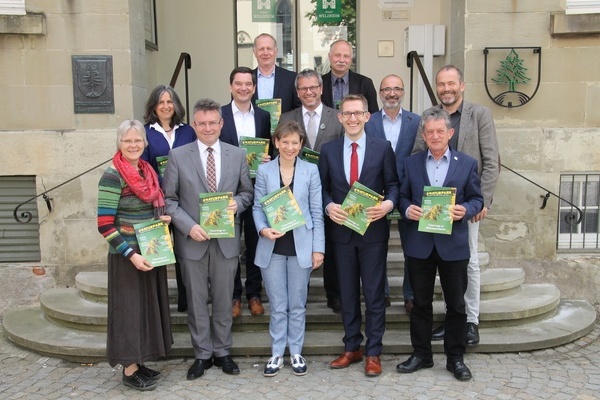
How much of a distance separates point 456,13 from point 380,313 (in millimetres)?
3769

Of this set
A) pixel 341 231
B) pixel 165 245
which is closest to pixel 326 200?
pixel 341 231

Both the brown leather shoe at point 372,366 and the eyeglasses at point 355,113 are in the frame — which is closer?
the eyeglasses at point 355,113

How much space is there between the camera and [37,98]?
6.40 metres

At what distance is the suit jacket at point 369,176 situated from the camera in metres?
4.67

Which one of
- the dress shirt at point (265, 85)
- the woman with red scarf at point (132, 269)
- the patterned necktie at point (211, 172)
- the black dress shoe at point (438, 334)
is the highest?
the dress shirt at point (265, 85)

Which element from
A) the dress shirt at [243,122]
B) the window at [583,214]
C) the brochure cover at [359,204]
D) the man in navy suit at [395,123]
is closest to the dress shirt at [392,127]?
the man in navy suit at [395,123]

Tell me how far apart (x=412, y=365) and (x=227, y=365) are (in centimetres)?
143

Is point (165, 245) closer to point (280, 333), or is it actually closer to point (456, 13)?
point (280, 333)

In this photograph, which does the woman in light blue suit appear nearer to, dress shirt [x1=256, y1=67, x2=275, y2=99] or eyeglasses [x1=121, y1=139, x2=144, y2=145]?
eyeglasses [x1=121, y1=139, x2=144, y2=145]

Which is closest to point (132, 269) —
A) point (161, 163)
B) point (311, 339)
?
point (161, 163)

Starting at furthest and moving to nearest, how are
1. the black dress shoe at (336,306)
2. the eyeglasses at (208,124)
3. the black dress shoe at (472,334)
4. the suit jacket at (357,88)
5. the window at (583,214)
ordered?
1. the window at (583,214)
2. the suit jacket at (357,88)
3. the black dress shoe at (336,306)
4. the black dress shoe at (472,334)
5. the eyeglasses at (208,124)

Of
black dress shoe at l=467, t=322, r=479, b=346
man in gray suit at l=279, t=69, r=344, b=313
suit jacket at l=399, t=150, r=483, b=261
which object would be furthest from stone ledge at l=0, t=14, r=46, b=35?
black dress shoe at l=467, t=322, r=479, b=346

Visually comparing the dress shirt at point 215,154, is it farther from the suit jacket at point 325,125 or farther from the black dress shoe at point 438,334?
the black dress shoe at point 438,334

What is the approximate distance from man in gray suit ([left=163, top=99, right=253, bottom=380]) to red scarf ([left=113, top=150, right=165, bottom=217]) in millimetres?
132
